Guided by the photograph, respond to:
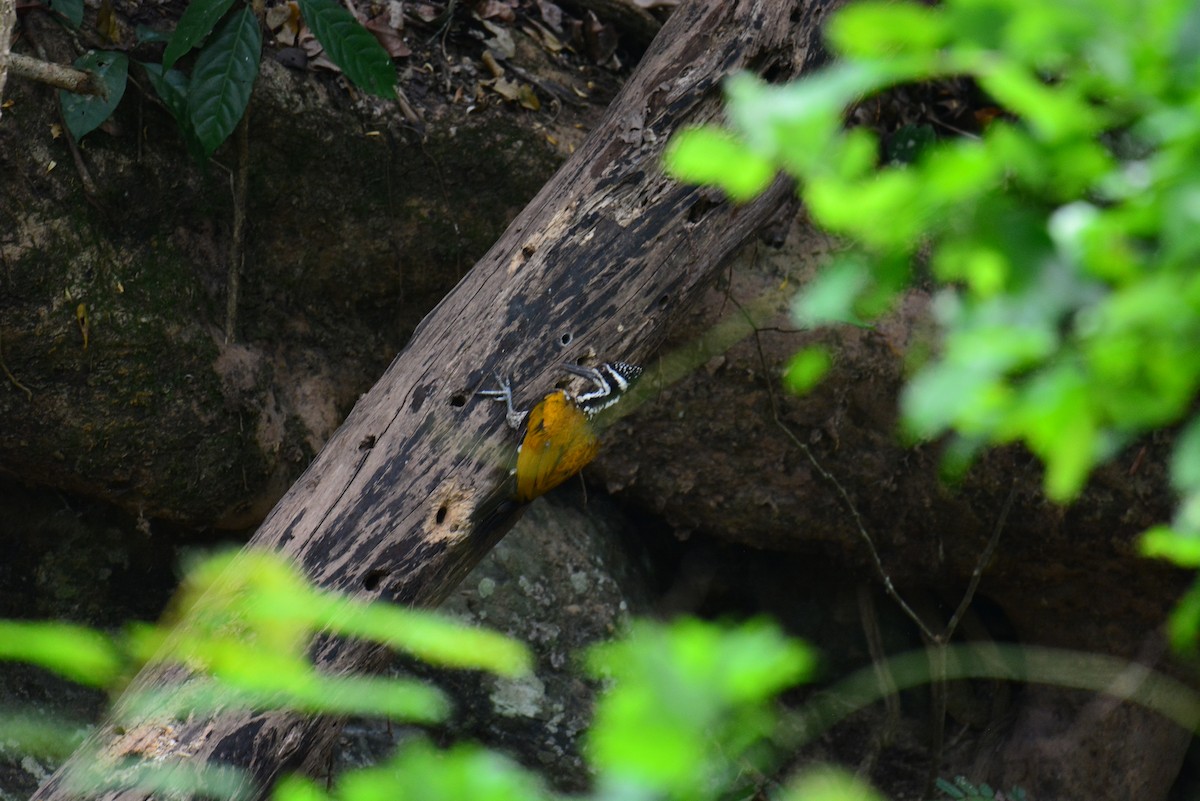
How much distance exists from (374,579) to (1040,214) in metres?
2.23

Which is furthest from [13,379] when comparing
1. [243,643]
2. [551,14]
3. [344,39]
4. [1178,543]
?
[1178,543]

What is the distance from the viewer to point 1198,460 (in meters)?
0.73

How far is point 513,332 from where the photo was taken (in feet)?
9.66

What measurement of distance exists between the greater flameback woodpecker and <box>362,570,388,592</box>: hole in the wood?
48 centimetres

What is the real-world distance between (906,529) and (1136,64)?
170 inches

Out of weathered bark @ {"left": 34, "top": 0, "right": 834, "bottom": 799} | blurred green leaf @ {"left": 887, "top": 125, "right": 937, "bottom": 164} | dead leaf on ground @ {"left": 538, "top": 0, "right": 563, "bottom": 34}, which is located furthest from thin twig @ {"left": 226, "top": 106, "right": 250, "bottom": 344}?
blurred green leaf @ {"left": 887, "top": 125, "right": 937, "bottom": 164}

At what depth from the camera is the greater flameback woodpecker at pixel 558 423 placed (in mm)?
2863

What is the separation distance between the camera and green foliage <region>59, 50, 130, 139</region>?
3.35 metres

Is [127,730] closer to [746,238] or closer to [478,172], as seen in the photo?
[746,238]

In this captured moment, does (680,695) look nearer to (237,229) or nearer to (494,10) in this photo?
(237,229)

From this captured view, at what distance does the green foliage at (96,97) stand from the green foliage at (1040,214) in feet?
10.5

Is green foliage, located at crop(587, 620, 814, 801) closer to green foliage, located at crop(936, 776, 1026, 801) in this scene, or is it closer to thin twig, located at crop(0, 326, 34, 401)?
thin twig, located at crop(0, 326, 34, 401)

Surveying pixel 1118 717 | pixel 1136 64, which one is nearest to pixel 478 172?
pixel 1136 64

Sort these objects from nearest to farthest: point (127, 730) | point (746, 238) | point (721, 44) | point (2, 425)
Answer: point (127, 730)
point (721, 44)
point (746, 238)
point (2, 425)
